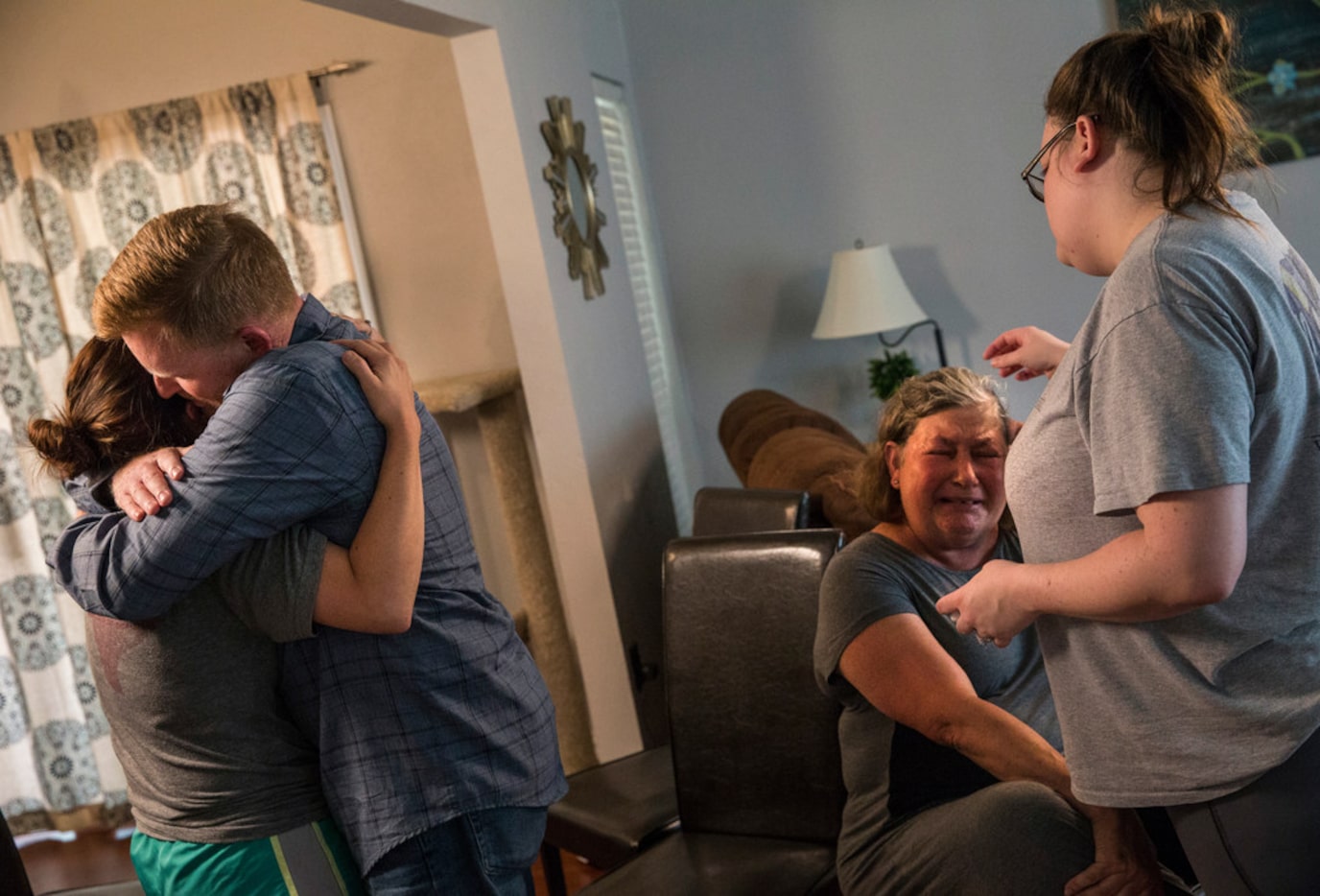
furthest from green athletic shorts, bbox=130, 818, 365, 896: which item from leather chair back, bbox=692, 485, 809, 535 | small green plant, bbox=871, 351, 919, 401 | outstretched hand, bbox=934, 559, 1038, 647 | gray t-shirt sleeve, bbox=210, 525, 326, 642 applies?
small green plant, bbox=871, 351, 919, 401

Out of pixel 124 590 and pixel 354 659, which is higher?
pixel 124 590

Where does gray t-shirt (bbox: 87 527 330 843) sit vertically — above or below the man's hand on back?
below

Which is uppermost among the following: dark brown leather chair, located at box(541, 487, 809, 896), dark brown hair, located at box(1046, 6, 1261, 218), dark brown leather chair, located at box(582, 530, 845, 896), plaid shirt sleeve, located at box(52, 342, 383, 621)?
dark brown hair, located at box(1046, 6, 1261, 218)

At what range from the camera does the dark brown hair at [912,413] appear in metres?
1.92

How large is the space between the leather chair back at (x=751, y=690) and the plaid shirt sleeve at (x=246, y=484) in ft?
3.06

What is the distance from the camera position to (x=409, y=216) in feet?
12.7

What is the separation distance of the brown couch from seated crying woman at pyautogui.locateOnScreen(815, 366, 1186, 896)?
1.52 ft

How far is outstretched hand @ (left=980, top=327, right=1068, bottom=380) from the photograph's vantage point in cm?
154

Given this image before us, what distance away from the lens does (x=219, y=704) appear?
4.38 ft

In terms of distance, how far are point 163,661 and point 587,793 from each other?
1.26 metres

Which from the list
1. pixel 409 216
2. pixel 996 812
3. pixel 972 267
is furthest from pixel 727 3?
pixel 996 812

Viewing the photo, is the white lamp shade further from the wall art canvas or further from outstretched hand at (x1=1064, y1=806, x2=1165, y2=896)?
outstretched hand at (x1=1064, y1=806, x2=1165, y2=896)

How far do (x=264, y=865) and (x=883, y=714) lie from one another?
2.85 ft

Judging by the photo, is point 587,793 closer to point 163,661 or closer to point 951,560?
point 951,560
